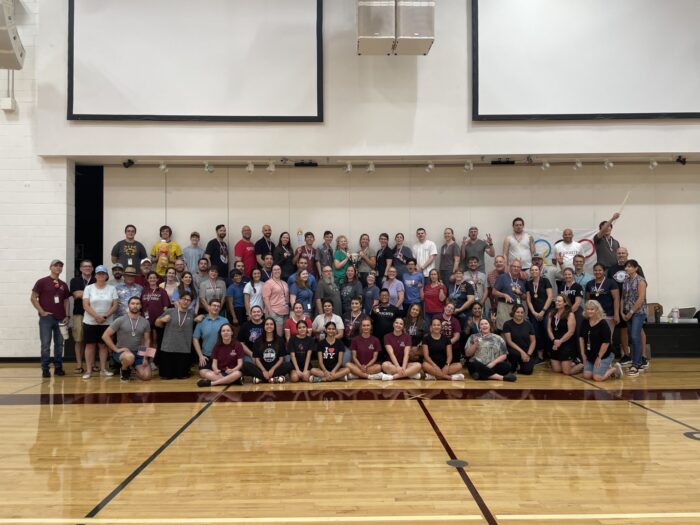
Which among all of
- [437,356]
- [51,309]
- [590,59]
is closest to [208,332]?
[51,309]

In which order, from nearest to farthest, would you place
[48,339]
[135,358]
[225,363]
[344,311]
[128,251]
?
[225,363] < [135,358] < [48,339] < [344,311] < [128,251]

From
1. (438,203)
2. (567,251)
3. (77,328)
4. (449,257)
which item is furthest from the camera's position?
(438,203)

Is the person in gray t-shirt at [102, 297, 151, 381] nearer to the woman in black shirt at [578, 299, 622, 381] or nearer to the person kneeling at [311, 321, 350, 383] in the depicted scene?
the person kneeling at [311, 321, 350, 383]

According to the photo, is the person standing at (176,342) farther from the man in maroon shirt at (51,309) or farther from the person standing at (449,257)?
the person standing at (449,257)

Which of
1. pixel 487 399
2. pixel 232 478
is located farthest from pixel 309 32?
pixel 232 478

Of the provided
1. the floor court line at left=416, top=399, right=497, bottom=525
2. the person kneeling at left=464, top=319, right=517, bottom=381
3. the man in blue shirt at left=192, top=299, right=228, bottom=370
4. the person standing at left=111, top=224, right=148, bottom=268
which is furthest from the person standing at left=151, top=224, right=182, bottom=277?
the floor court line at left=416, top=399, right=497, bottom=525

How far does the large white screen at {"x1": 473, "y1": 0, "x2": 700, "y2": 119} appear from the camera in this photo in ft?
34.7

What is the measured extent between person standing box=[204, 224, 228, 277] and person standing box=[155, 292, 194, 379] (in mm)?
1809

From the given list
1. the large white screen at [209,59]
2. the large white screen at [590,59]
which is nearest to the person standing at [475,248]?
the large white screen at [590,59]

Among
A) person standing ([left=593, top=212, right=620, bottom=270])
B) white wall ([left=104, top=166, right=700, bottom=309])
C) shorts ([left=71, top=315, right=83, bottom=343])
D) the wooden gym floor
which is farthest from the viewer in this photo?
white wall ([left=104, top=166, right=700, bottom=309])

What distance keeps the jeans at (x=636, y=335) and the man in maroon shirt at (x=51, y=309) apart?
915 cm

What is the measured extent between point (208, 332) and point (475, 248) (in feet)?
16.9

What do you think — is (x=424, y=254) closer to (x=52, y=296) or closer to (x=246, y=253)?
(x=246, y=253)

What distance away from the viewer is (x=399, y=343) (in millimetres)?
8578
